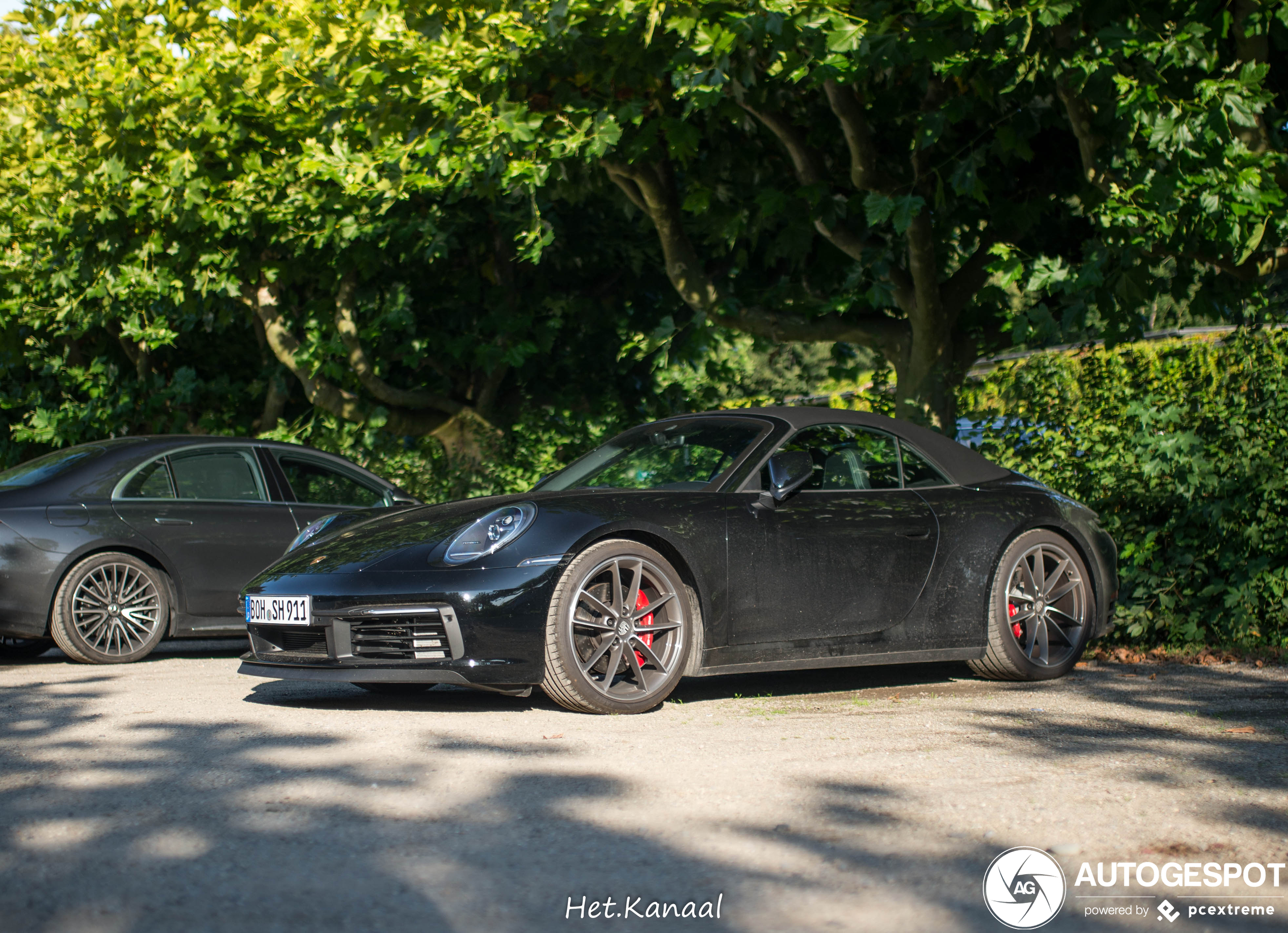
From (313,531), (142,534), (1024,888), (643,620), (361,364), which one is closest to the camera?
(1024,888)

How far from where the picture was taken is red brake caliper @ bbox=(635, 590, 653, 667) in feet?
17.3

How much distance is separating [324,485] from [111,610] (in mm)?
1652

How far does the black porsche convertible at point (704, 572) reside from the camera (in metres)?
5.04

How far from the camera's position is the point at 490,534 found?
17.1 ft

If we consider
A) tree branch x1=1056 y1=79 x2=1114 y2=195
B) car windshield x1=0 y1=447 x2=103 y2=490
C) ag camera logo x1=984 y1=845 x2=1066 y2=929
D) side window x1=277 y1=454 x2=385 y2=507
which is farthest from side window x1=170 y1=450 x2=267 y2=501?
ag camera logo x1=984 y1=845 x2=1066 y2=929

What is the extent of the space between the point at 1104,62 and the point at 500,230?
8.02 meters

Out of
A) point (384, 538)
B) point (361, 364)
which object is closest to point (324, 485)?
point (384, 538)

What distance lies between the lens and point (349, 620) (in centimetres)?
513

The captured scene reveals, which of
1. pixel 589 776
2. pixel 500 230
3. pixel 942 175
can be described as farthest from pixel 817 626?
pixel 500 230

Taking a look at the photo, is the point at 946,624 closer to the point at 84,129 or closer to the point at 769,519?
the point at 769,519

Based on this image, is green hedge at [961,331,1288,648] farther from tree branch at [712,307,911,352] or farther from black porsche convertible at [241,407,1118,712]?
tree branch at [712,307,911,352]

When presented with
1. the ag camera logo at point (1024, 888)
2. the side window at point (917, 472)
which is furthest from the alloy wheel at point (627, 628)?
the ag camera logo at point (1024, 888)

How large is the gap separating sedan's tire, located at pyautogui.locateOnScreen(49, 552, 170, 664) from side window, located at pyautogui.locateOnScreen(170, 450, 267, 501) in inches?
24.3

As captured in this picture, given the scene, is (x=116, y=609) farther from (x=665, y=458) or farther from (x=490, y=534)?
(x=665, y=458)
